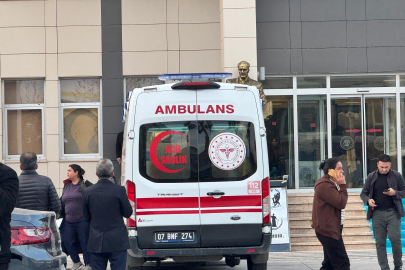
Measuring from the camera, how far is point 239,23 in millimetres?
12531

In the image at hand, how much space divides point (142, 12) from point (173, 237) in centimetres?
761

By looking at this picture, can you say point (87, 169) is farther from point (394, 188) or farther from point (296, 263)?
point (394, 188)

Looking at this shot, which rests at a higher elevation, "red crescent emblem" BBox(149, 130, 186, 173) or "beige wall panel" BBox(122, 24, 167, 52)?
"beige wall panel" BBox(122, 24, 167, 52)

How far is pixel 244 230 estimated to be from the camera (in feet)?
23.4

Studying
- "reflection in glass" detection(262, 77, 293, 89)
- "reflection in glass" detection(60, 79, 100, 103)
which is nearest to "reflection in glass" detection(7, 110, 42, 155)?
"reflection in glass" detection(60, 79, 100, 103)

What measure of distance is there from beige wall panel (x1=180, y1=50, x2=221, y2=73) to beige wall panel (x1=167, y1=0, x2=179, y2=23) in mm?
798

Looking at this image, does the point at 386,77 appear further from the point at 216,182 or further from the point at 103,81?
the point at 216,182

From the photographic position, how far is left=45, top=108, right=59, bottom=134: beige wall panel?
43.1 ft

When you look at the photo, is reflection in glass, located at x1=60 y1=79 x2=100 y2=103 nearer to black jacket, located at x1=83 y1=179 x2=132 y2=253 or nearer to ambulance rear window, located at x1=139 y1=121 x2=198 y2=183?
ambulance rear window, located at x1=139 y1=121 x2=198 y2=183

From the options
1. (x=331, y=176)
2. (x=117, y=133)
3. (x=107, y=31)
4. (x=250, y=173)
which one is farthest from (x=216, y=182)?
(x=107, y=31)

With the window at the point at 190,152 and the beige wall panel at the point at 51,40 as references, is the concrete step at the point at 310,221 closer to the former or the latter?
the window at the point at 190,152

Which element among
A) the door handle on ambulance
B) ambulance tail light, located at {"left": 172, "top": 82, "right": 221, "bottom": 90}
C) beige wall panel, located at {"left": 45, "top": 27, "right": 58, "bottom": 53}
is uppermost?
beige wall panel, located at {"left": 45, "top": 27, "right": 58, "bottom": 53}

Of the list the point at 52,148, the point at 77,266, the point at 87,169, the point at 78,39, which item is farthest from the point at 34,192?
the point at 78,39

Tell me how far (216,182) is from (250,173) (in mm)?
442
